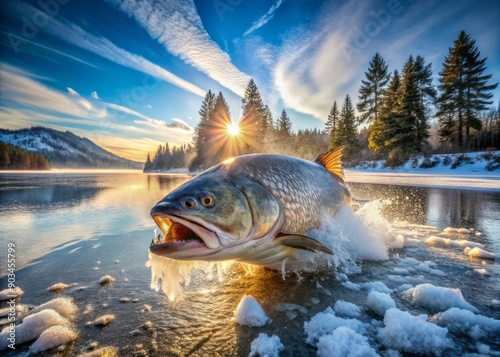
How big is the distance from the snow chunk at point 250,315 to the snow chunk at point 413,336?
2.71 ft

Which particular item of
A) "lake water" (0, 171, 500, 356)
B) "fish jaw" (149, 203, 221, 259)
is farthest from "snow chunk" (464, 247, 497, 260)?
"fish jaw" (149, 203, 221, 259)

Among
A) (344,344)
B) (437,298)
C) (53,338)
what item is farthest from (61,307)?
(437,298)

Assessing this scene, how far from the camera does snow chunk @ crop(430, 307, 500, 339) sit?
1.57 meters

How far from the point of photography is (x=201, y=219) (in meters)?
1.69

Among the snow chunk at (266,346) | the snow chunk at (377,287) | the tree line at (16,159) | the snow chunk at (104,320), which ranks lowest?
the snow chunk at (104,320)

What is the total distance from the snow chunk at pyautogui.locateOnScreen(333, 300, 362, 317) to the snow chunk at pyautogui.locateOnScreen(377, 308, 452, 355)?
28 centimetres

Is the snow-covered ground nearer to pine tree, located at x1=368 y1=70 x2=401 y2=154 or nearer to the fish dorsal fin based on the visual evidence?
pine tree, located at x1=368 y1=70 x2=401 y2=154

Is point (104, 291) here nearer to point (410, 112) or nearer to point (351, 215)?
point (351, 215)

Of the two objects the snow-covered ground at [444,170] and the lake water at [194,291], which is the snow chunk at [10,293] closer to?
the lake water at [194,291]

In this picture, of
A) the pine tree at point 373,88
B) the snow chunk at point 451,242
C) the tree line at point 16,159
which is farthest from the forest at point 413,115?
the tree line at point 16,159

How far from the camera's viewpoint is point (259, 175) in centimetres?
234

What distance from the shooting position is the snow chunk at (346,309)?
1850 millimetres

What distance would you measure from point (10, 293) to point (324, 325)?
9.84 ft

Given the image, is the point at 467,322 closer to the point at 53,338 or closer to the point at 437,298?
the point at 437,298
